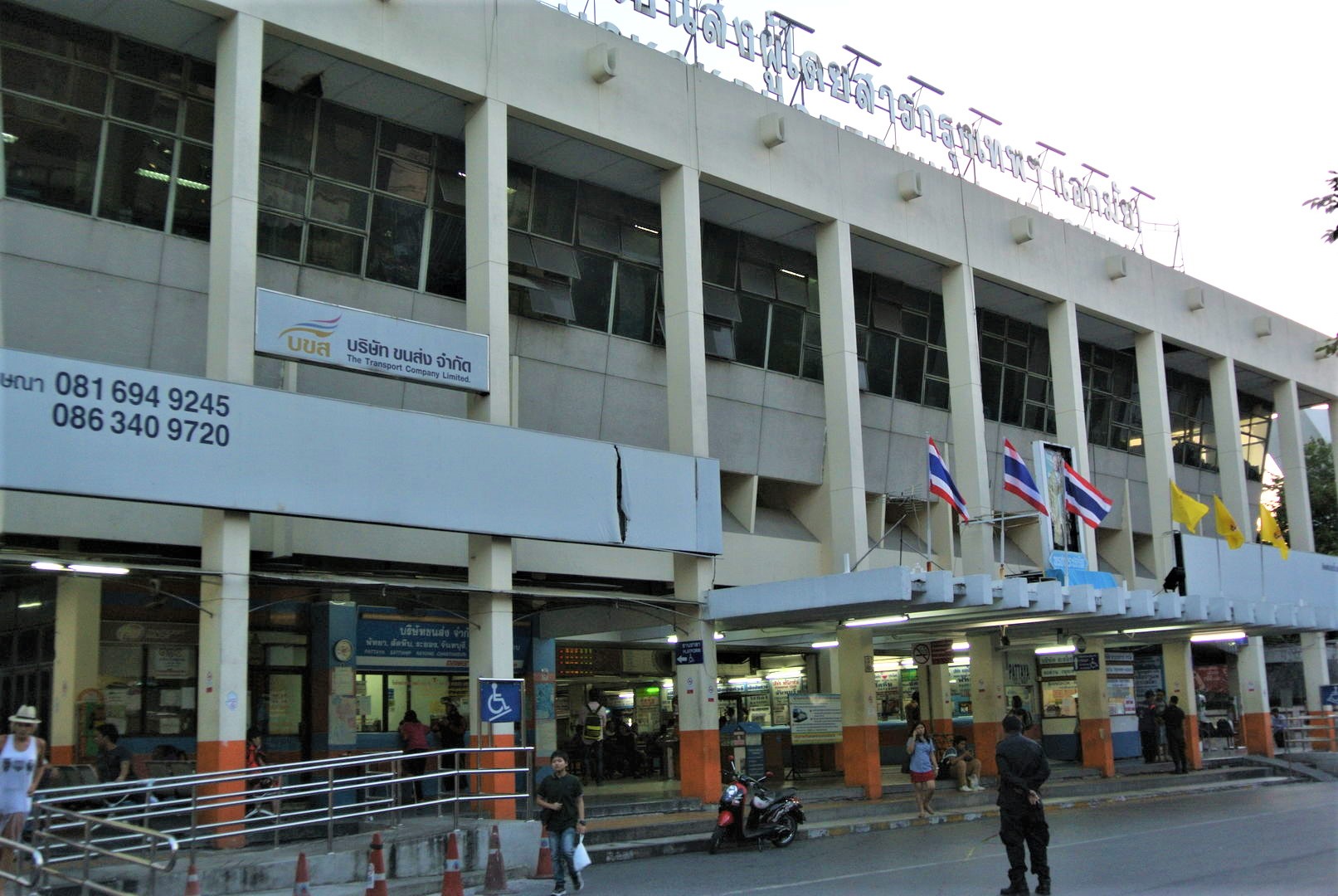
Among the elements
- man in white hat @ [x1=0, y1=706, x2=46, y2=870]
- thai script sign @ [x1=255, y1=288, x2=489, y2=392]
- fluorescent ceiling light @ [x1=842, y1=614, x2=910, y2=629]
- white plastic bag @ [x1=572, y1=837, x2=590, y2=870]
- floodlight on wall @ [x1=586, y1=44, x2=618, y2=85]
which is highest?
floodlight on wall @ [x1=586, y1=44, x2=618, y2=85]

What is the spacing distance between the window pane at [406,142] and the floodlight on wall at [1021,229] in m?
15.0

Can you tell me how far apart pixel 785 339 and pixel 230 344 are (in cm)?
1508

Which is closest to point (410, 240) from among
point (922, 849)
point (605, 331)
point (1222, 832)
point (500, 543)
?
point (605, 331)

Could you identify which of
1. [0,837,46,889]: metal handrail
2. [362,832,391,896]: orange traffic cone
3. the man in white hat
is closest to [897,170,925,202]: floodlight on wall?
[362,832,391,896]: orange traffic cone

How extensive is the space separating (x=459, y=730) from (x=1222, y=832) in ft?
43.3

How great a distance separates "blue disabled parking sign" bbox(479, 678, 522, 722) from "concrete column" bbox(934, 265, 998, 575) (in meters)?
12.9

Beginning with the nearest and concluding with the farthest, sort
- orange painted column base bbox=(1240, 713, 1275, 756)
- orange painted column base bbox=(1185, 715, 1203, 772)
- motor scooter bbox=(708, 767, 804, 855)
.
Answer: motor scooter bbox=(708, 767, 804, 855) < orange painted column base bbox=(1185, 715, 1203, 772) < orange painted column base bbox=(1240, 713, 1275, 756)

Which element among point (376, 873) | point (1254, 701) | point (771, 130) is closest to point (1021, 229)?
point (771, 130)

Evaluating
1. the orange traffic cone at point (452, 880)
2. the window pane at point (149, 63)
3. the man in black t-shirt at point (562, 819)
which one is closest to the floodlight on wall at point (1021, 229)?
the window pane at point (149, 63)

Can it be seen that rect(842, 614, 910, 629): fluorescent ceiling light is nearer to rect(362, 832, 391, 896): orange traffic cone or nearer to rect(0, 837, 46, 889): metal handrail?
rect(362, 832, 391, 896): orange traffic cone

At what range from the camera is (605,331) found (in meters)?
26.2

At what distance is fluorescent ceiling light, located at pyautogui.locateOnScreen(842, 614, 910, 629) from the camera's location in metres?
23.8

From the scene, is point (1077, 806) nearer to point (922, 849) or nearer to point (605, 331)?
point (922, 849)

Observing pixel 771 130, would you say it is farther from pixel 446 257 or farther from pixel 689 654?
pixel 689 654
